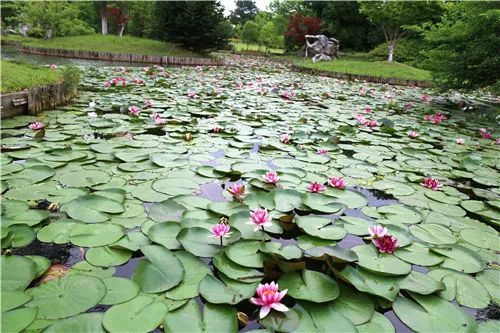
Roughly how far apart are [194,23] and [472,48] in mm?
13659

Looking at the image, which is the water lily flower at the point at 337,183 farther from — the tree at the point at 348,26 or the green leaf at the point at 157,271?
the tree at the point at 348,26

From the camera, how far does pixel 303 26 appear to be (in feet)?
83.1

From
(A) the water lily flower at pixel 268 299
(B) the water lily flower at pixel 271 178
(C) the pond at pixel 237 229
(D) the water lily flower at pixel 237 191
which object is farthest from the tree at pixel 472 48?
(A) the water lily flower at pixel 268 299

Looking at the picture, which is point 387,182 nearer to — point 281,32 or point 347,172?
point 347,172

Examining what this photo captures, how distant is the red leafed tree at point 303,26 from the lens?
81.5 ft

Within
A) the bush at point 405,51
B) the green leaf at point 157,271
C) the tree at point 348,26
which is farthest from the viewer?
the tree at point 348,26

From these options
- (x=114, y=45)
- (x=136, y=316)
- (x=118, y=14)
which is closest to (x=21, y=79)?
(x=136, y=316)

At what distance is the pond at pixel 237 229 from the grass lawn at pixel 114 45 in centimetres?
1516

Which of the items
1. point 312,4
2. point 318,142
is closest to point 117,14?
point 312,4

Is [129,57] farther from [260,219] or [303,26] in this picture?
[260,219]

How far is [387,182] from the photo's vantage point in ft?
8.98

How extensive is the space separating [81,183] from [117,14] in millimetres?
26876

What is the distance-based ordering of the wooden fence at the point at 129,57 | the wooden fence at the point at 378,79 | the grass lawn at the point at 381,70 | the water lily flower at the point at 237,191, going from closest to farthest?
the water lily flower at the point at 237,191
the wooden fence at the point at 378,79
the grass lawn at the point at 381,70
the wooden fence at the point at 129,57

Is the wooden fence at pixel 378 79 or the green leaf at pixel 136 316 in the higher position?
the wooden fence at pixel 378 79
